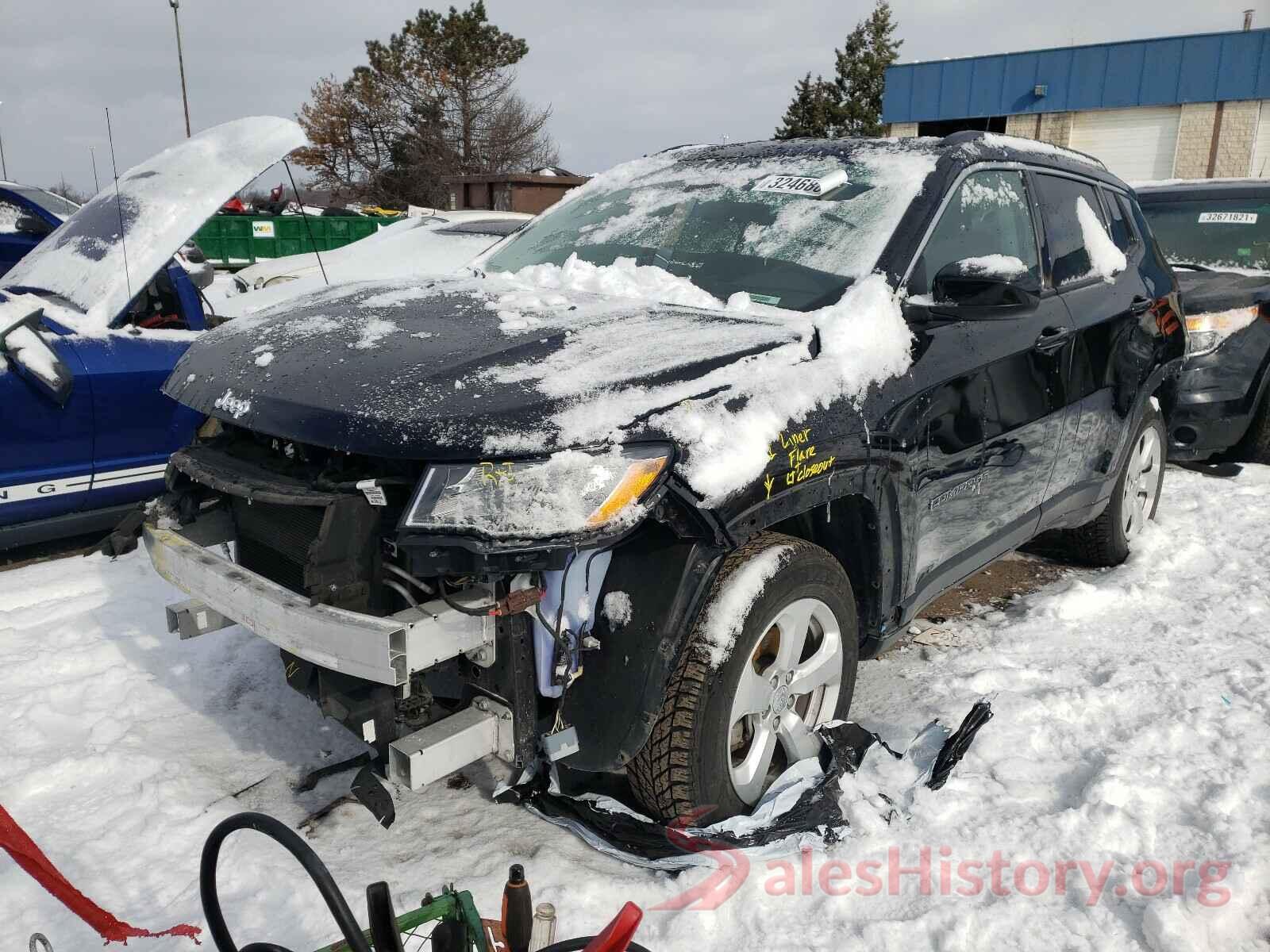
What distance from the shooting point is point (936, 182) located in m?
3.00

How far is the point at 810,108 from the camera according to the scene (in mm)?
35188

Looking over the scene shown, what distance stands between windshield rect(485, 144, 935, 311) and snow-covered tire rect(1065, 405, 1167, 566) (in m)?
2.14

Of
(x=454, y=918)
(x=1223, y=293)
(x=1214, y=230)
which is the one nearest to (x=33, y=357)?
(x=454, y=918)

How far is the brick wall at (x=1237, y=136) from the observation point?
21234 millimetres

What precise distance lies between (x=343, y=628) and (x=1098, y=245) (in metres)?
3.56

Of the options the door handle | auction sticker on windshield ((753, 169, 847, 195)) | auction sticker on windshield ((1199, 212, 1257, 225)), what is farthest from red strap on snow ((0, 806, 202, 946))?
auction sticker on windshield ((1199, 212, 1257, 225))

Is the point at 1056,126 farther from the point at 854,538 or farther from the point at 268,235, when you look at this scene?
the point at 854,538

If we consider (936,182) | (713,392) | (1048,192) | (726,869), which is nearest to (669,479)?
(713,392)

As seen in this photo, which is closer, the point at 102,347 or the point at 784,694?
the point at 784,694

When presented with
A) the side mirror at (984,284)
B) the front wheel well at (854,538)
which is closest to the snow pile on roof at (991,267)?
the side mirror at (984,284)

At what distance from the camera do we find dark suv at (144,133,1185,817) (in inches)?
79.1

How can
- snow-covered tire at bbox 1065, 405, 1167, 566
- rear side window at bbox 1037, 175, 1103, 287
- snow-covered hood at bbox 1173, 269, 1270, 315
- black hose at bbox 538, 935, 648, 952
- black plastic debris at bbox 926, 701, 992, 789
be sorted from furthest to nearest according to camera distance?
snow-covered hood at bbox 1173, 269, 1270, 315, snow-covered tire at bbox 1065, 405, 1167, 566, rear side window at bbox 1037, 175, 1103, 287, black plastic debris at bbox 926, 701, 992, 789, black hose at bbox 538, 935, 648, 952

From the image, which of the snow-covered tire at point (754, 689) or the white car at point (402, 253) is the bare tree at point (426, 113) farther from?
the snow-covered tire at point (754, 689)

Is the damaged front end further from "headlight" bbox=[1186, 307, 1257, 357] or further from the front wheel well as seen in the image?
"headlight" bbox=[1186, 307, 1257, 357]
